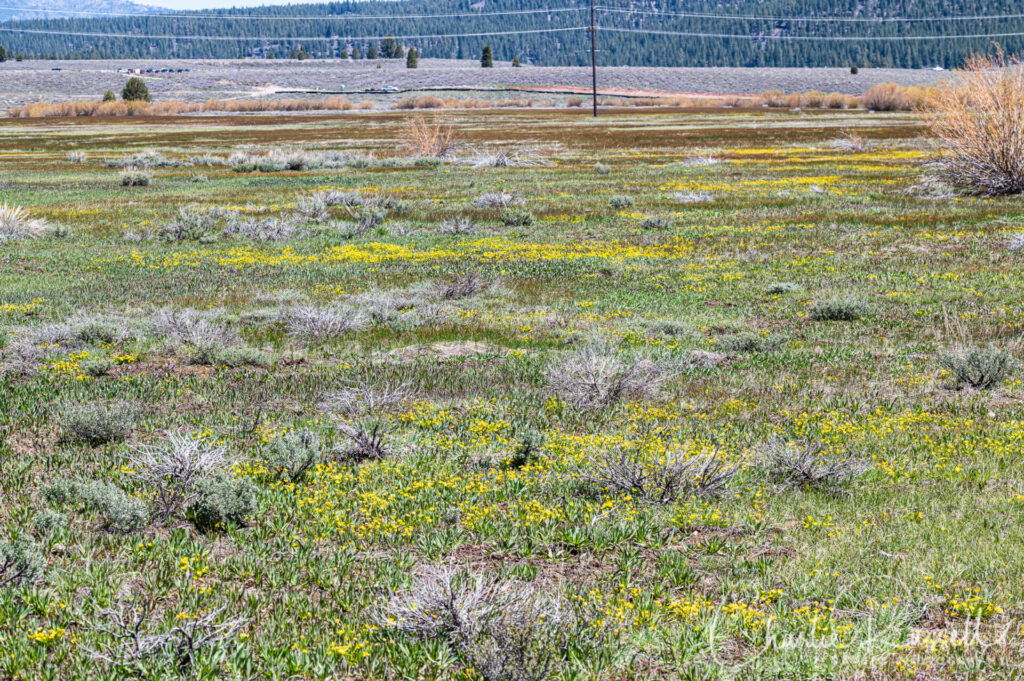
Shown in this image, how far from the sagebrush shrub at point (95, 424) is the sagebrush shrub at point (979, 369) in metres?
8.93

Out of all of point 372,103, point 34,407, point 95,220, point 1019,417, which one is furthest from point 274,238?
point 372,103

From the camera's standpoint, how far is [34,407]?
9.01 meters

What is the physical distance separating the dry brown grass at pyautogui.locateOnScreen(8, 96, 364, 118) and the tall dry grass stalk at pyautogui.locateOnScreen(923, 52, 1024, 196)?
9780cm

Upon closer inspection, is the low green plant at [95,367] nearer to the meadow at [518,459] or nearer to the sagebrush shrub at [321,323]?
the meadow at [518,459]

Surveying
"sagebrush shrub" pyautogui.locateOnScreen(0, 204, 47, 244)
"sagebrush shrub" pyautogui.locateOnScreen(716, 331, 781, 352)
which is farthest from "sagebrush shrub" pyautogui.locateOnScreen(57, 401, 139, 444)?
"sagebrush shrub" pyautogui.locateOnScreen(0, 204, 47, 244)

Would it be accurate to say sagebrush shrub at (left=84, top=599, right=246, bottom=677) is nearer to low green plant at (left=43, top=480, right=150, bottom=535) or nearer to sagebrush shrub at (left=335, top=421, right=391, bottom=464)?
low green plant at (left=43, top=480, right=150, bottom=535)

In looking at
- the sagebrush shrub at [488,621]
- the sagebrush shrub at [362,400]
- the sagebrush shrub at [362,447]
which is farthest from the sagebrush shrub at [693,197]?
the sagebrush shrub at [488,621]

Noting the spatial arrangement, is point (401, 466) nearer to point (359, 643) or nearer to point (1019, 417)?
point (359, 643)

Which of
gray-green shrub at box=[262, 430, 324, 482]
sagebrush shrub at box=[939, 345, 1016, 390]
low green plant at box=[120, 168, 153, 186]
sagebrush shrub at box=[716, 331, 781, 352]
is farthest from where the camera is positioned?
low green plant at box=[120, 168, 153, 186]

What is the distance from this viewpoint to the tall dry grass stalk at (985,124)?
949 inches

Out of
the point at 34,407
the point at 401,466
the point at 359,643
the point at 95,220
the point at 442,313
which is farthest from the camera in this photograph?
the point at 95,220

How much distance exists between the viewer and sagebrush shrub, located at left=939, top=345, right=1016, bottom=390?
9.26m

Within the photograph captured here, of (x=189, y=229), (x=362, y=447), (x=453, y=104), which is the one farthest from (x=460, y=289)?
(x=453, y=104)

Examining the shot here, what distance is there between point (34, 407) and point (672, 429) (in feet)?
22.7
